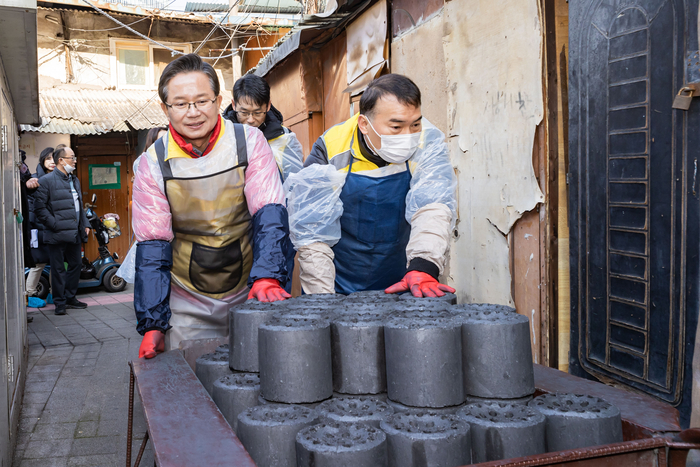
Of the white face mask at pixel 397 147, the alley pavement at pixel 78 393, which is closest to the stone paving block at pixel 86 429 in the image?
the alley pavement at pixel 78 393

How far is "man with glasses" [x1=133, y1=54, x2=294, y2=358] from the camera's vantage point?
2373 millimetres

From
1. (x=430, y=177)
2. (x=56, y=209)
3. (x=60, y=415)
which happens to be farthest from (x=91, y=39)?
(x=430, y=177)

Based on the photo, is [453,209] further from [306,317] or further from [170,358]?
[170,358]

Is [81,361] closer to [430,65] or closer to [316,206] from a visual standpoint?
[316,206]

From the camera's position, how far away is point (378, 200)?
2.95 metres

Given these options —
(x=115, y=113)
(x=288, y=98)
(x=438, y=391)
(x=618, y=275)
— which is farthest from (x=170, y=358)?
(x=115, y=113)

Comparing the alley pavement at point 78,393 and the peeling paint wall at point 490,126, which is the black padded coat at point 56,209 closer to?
the alley pavement at point 78,393

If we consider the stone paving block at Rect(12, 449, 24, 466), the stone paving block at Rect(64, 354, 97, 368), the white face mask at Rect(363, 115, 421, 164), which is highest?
the white face mask at Rect(363, 115, 421, 164)

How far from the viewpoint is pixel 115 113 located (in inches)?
521

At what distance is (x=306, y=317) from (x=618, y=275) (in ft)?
5.98

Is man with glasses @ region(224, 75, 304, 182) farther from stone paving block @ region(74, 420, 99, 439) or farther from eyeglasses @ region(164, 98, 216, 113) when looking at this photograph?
stone paving block @ region(74, 420, 99, 439)

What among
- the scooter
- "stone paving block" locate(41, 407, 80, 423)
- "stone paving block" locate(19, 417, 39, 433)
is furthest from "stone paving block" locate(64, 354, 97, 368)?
the scooter

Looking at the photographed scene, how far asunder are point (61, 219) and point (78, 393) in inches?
144

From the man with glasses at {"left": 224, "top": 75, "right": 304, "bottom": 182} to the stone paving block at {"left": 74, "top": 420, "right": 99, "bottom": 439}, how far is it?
2.09 meters
